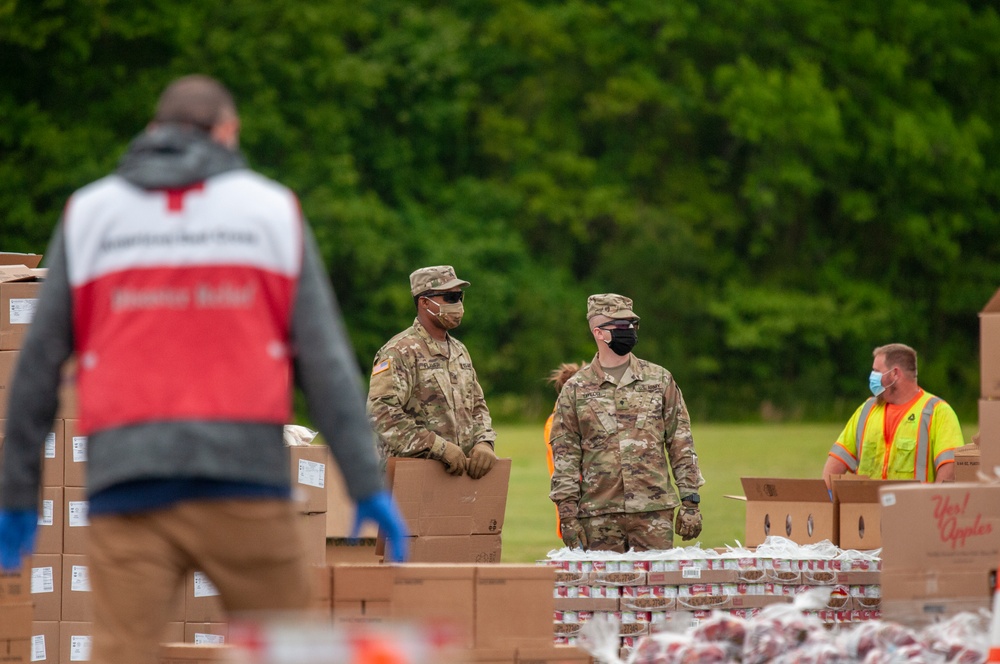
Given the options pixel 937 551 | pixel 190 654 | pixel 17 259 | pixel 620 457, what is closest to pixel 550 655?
pixel 190 654

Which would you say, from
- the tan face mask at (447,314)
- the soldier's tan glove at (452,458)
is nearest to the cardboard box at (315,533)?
the soldier's tan glove at (452,458)

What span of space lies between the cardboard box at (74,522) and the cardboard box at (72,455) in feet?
0.13

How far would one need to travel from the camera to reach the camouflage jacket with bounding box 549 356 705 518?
27.0ft

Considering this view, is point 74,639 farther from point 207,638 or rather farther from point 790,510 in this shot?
point 790,510

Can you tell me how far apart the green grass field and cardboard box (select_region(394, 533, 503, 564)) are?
3878 mm

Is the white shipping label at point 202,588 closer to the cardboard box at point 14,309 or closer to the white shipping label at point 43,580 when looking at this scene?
the white shipping label at point 43,580

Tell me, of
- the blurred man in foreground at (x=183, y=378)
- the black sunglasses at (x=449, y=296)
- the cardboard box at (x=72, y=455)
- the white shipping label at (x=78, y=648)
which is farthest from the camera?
the black sunglasses at (x=449, y=296)

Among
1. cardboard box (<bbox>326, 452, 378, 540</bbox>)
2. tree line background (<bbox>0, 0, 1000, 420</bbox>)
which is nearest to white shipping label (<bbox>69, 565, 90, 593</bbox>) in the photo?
cardboard box (<bbox>326, 452, 378, 540</bbox>)

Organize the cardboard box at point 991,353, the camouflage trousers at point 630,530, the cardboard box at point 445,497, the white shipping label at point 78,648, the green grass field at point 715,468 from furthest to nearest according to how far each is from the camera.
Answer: the green grass field at point 715,468
the camouflage trousers at point 630,530
the cardboard box at point 445,497
the white shipping label at point 78,648
the cardboard box at point 991,353

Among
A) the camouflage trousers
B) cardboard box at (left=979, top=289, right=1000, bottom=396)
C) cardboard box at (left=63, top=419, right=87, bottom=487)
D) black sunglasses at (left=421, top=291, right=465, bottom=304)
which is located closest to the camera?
cardboard box at (left=979, top=289, right=1000, bottom=396)

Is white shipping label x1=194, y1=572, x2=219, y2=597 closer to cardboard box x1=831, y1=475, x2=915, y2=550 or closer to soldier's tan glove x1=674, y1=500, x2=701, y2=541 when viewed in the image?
soldier's tan glove x1=674, y1=500, x2=701, y2=541

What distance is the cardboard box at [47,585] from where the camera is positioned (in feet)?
23.2

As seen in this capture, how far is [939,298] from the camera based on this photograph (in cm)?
4219

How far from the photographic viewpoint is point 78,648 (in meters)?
7.05
